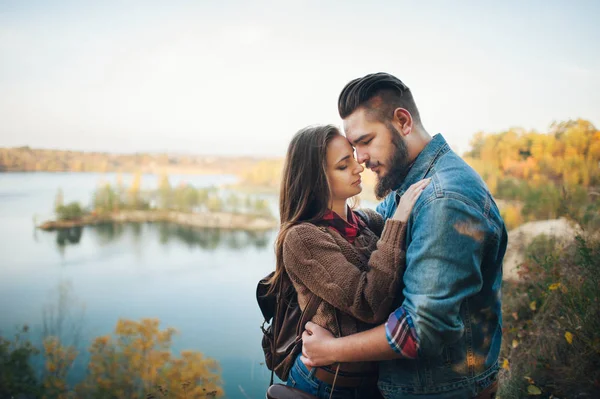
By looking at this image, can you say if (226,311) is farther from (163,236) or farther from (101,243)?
(101,243)

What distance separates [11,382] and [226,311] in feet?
5.87

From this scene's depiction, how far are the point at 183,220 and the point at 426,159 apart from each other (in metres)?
3.70

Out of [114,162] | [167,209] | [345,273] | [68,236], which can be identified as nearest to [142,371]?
[68,236]

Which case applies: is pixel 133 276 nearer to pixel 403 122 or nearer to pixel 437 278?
pixel 403 122

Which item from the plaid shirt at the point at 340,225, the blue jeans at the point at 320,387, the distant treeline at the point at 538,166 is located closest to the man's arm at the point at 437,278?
the blue jeans at the point at 320,387

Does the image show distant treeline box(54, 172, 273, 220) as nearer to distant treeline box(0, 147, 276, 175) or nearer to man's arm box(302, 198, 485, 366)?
distant treeline box(0, 147, 276, 175)

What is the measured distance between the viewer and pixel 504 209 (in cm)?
607

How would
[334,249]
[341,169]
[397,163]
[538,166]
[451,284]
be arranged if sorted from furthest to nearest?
1. [538,166]
2. [341,169]
3. [397,163]
4. [334,249]
5. [451,284]

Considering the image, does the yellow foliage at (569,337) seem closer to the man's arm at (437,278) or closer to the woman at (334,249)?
the woman at (334,249)

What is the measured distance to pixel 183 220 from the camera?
15.7ft

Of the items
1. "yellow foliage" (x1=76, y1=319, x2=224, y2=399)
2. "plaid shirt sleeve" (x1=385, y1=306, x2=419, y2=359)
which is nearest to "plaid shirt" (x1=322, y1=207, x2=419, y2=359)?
"plaid shirt sleeve" (x1=385, y1=306, x2=419, y2=359)

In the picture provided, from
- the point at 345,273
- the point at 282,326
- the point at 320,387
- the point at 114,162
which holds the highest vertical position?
the point at 114,162

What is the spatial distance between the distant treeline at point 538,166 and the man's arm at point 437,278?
4.78 metres

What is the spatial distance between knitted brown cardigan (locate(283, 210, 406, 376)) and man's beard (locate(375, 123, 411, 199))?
10.2 inches
